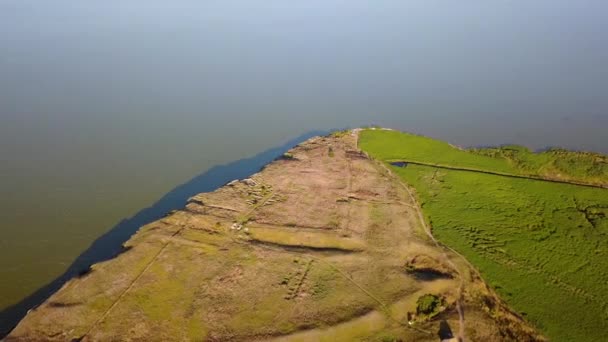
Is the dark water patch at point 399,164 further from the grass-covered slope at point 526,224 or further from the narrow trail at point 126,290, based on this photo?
the narrow trail at point 126,290

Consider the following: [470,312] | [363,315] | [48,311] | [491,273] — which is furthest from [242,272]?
[491,273]

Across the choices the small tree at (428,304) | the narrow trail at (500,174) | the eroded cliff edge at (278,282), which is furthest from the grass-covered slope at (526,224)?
the small tree at (428,304)

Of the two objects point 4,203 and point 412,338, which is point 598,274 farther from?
point 4,203

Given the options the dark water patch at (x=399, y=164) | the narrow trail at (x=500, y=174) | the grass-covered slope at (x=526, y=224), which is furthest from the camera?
the dark water patch at (x=399, y=164)

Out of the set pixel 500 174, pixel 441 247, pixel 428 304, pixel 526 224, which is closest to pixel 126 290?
pixel 428 304

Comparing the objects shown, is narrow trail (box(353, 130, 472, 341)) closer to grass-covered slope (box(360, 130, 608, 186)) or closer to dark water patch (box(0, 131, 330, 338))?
grass-covered slope (box(360, 130, 608, 186))

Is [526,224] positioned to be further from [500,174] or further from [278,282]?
[278,282]
